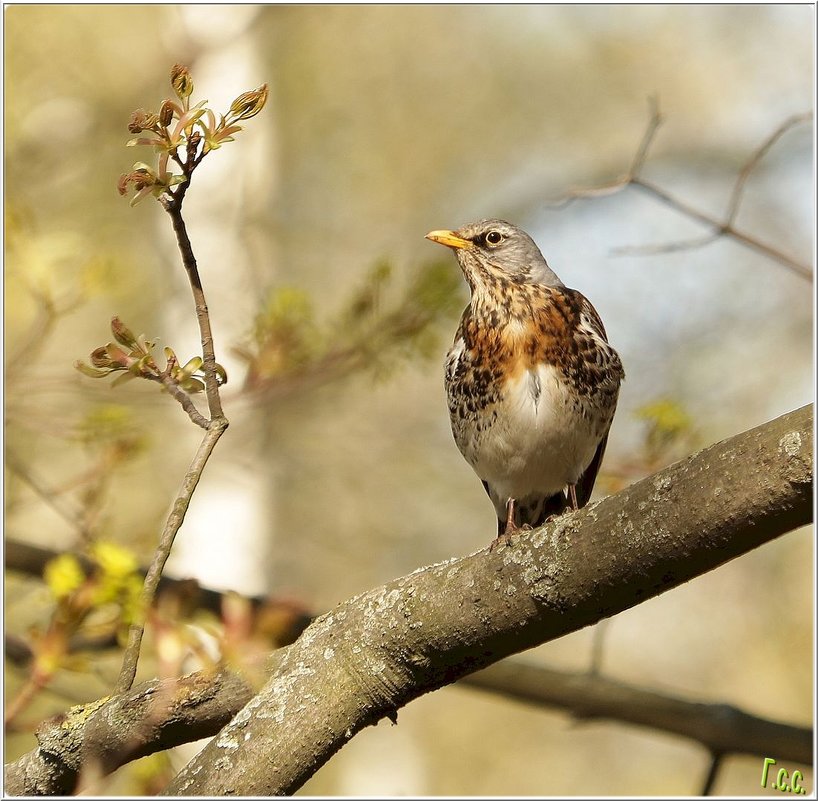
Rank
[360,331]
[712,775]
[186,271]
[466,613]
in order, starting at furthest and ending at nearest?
[360,331]
[712,775]
[466,613]
[186,271]

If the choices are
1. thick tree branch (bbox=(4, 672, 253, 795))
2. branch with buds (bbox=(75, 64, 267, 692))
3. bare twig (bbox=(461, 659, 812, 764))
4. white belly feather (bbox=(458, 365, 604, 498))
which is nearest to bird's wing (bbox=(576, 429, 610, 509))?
white belly feather (bbox=(458, 365, 604, 498))

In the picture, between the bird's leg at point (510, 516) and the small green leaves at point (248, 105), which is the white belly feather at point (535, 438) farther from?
the small green leaves at point (248, 105)

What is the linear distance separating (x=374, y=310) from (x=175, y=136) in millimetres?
2098

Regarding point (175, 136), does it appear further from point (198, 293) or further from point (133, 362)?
point (133, 362)

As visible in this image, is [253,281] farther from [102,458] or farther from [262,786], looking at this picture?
[262,786]

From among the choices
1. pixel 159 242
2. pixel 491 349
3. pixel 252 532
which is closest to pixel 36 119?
pixel 159 242

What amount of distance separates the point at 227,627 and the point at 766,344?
7.96 metres

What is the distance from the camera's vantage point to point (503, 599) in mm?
2107

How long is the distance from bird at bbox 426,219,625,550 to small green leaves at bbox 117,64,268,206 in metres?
1.95

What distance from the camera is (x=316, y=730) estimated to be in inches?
84.6

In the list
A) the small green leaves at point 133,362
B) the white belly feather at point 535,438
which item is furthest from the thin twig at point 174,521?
the white belly feather at point 535,438

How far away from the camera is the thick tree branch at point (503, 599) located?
72.6 inches

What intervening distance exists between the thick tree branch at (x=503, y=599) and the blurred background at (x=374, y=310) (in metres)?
0.59

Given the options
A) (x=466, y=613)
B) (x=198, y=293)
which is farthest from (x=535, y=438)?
(x=198, y=293)
